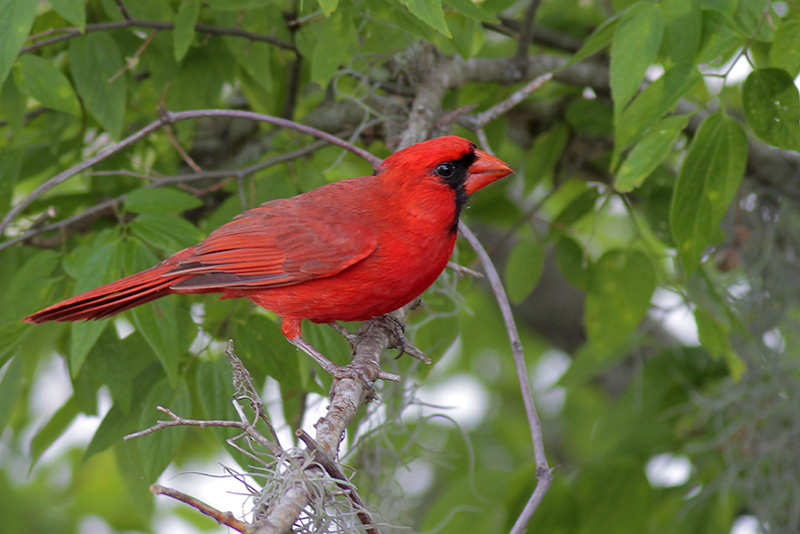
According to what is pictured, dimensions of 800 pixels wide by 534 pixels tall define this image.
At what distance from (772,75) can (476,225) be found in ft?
10.3

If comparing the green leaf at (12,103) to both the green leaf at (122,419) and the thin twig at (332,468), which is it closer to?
the green leaf at (122,419)

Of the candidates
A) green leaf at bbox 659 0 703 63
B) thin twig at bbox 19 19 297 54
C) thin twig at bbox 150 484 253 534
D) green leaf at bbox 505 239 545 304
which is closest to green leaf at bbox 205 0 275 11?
thin twig at bbox 19 19 297 54

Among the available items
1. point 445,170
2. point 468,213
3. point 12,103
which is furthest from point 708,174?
point 12,103

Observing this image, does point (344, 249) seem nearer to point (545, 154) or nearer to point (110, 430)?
point (110, 430)

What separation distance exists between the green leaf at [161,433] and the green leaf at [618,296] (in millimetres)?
1693

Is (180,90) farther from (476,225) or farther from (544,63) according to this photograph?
(476,225)

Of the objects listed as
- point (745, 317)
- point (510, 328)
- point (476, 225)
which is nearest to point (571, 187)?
point (476, 225)

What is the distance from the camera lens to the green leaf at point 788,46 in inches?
90.7

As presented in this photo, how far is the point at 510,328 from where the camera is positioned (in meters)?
2.23

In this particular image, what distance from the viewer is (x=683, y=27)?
233 centimetres

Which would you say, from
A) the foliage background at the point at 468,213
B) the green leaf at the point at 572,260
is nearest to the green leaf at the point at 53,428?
the foliage background at the point at 468,213

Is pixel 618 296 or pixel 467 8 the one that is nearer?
pixel 467 8

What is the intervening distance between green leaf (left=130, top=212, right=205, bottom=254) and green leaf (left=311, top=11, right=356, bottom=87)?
2.15ft

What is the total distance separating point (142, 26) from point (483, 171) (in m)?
1.33
